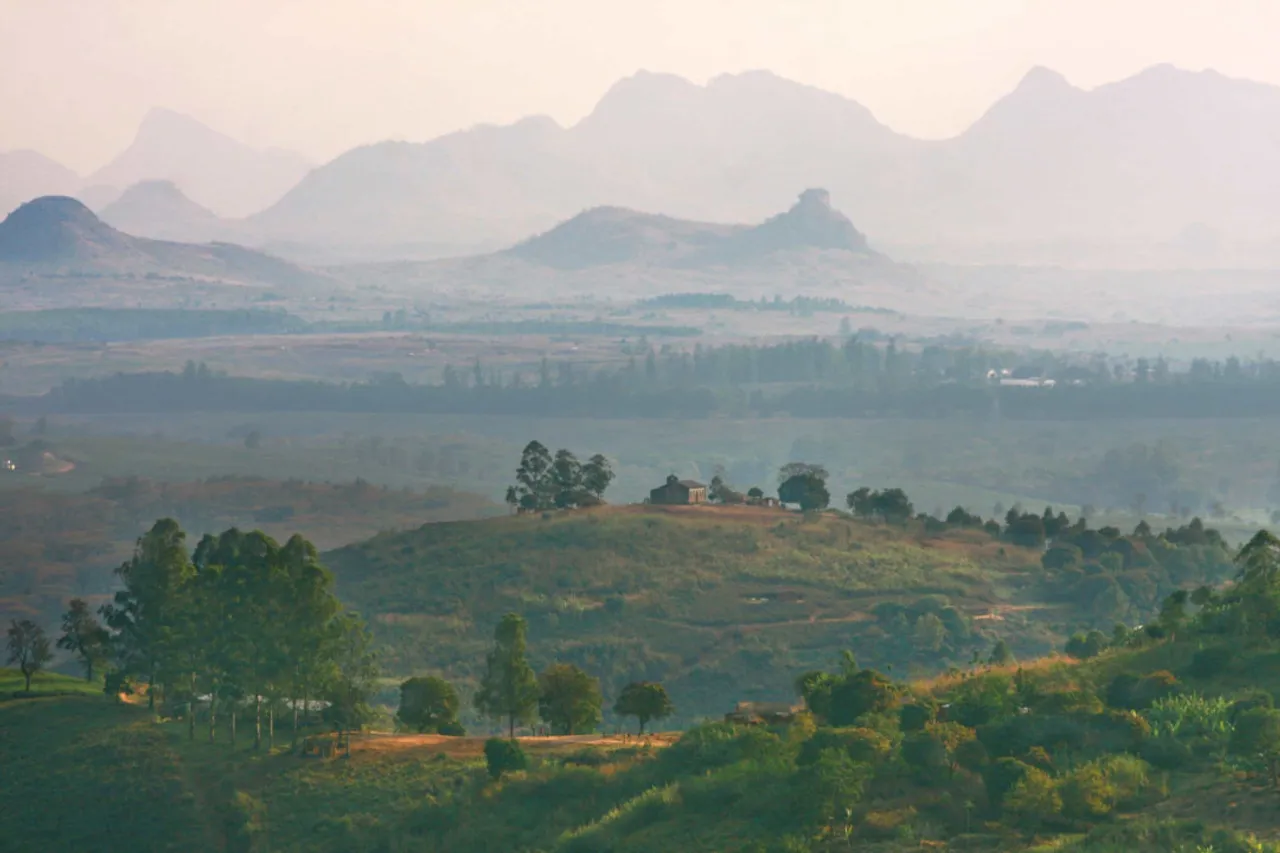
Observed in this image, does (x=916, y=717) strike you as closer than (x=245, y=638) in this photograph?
Yes

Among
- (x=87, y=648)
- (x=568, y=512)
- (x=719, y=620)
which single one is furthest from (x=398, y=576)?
(x=87, y=648)

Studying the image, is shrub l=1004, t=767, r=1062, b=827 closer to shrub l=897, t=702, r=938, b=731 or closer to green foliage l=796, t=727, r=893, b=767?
green foliage l=796, t=727, r=893, b=767

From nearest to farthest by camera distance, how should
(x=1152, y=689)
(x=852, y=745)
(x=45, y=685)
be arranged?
(x=852, y=745)
(x=1152, y=689)
(x=45, y=685)

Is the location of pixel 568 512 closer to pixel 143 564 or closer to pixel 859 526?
pixel 859 526

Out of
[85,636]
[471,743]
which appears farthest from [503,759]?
[85,636]

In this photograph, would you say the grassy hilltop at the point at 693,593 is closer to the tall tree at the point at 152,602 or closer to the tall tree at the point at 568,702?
the tall tree at the point at 568,702

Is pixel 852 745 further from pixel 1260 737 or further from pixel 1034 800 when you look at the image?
pixel 1260 737
